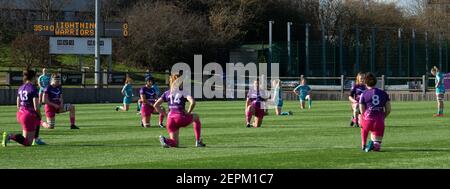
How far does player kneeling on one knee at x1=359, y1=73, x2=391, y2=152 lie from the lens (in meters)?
17.2

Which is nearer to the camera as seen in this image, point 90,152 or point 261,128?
point 90,152

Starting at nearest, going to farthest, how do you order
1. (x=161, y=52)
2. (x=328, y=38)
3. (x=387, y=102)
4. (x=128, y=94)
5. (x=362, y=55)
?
(x=387, y=102) → (x=128, y=94) → (x=161, y=52) → (x=362, y=55) → (x=328, y=38)

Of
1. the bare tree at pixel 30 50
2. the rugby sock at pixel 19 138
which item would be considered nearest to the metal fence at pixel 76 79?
the bare tree at pixel 30 50

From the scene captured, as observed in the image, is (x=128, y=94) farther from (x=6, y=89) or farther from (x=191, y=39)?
(x=191, y=39)

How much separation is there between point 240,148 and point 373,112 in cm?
280

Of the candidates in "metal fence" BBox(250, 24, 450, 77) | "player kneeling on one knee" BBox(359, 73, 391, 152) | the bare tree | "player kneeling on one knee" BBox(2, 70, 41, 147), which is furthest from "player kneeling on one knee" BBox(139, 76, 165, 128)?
"metal fence" BBox(250, 24, 450, 77)

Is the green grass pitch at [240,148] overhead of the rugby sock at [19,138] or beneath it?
beneath

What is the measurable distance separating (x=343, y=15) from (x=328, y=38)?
5346 millimetres

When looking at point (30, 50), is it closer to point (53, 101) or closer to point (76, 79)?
point (76, 79)

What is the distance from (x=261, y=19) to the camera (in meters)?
86.1

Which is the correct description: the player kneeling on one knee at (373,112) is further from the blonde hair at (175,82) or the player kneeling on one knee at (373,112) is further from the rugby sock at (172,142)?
the rugby sock at (172,142)

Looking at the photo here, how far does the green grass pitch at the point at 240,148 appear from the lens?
15.2 metres

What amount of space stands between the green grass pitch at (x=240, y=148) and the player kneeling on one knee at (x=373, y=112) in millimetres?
293

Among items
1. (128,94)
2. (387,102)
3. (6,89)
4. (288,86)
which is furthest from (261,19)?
(387,102)
